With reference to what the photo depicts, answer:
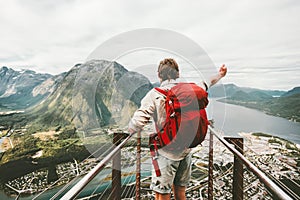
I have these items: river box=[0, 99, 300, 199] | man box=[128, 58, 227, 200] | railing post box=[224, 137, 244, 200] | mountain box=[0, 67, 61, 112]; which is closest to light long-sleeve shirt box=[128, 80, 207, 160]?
man box=[128, 58, 227, 200]

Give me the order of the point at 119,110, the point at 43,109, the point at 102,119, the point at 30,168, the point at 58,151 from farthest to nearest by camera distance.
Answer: the point at 43,109, the point at 58,151, the point at 30,168, the point at 102,119, the point at 119,110

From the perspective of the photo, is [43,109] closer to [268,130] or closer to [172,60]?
[268,130]

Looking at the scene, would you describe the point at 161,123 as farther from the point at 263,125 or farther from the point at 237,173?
the point at 263,125

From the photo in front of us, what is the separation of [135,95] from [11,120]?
66.8 m

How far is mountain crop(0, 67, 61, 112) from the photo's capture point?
68.7 m

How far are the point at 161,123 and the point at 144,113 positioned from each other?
158 mm

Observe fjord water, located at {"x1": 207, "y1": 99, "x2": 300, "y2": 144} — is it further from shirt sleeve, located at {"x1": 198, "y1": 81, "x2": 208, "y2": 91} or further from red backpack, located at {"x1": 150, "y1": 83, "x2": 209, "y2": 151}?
red backpack, located at {"x1": 150, "y1": 83, "x2": 209, "y2": 151}

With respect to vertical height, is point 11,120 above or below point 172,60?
below

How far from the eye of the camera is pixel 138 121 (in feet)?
5.12

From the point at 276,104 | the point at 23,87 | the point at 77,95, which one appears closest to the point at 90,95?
the point at 77,95

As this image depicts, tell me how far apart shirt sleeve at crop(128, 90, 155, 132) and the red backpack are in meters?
0.10

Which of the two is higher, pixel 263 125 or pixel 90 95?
pixel 90 95

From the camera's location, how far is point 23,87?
82.9m

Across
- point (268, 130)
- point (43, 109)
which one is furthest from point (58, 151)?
point (268, 130)
